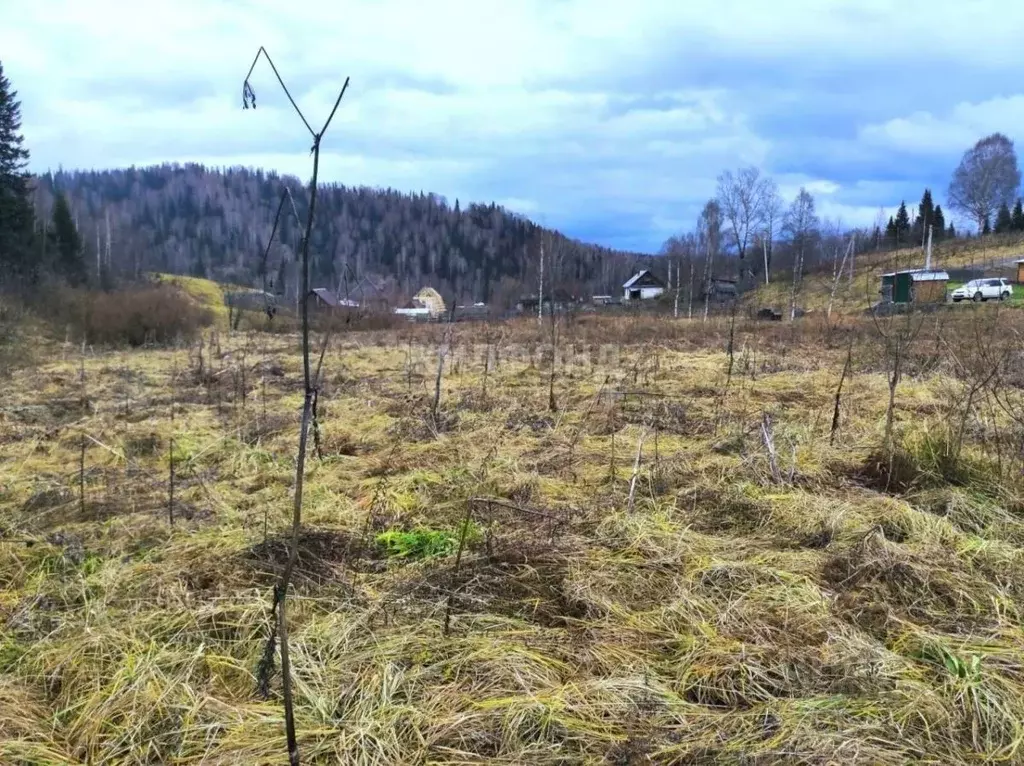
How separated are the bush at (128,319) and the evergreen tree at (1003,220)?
59030mm

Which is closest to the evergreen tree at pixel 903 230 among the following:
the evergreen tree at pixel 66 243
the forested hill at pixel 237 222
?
the evergreen tree at pixel 66 243

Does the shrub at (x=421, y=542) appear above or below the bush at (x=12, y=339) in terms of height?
below

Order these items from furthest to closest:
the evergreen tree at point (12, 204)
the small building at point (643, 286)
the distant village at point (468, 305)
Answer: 1. the small building at point (643, 286)
2. the evergreen tree at point (12, 204)
3. the distant village at point (468, 305)

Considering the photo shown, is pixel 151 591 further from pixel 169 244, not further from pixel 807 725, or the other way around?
pixel 169 244

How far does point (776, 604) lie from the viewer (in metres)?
2.83

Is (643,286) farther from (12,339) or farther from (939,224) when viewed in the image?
(12,339)

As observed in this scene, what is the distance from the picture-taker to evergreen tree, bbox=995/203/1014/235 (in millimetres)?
51406

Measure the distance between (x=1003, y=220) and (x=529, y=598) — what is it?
66013mm

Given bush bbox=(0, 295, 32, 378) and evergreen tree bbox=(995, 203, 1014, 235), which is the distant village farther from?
evergreen tree bbox=(995, 203, 1014, 235)

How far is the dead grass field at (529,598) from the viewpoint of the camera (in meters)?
2.09

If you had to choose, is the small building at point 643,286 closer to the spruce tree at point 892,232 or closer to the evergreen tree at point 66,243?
the evergreen tree at point 66,243

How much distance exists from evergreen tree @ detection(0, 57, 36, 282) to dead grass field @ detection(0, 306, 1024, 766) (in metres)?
25.7

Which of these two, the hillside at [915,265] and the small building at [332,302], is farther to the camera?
the hillside at [915,265]

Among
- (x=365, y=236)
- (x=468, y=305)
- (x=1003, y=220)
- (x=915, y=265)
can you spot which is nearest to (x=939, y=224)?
(x=1003, y=220)
